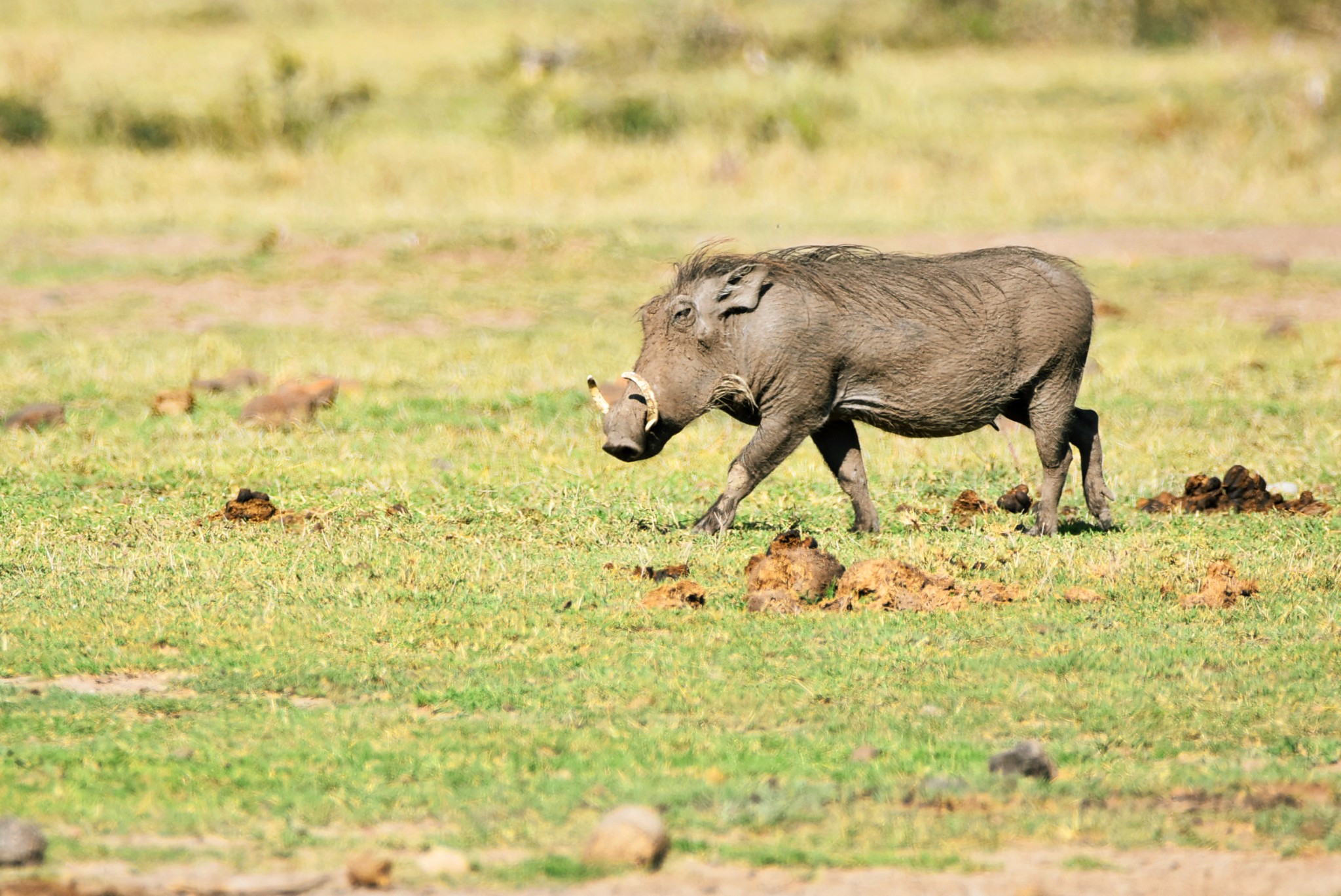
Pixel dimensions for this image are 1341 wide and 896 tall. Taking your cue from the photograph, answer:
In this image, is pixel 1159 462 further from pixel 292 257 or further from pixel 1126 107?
pixel 1126 107

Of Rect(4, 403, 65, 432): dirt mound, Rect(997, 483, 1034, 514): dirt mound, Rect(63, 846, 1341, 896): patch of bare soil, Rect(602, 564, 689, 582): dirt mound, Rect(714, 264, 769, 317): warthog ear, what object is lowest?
Rect(4, 403, 65, 432): dirt mound

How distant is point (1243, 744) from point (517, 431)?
21.0ft

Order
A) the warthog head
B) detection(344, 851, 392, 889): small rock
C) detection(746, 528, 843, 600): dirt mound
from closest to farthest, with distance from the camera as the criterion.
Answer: detection(344, 851, 392, 889): small rock → detection(746, 528, 843, 600): dirt mound → the warthog head

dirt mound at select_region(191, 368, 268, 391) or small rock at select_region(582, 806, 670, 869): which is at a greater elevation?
small rock at select_region(582, 806, 670, 869)

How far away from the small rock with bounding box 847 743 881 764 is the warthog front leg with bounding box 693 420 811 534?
2951 mm

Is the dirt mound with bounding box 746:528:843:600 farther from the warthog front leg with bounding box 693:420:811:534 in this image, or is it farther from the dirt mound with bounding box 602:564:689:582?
the warthog front leg with bounding box 693:420:811:534

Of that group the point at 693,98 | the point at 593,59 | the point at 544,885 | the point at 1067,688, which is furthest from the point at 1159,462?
the point at 593,59

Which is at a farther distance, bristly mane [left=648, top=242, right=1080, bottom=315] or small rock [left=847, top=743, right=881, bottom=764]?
bristly mane [left=648, top=242, right=1080, bottom=315]

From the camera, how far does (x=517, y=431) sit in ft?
36.8

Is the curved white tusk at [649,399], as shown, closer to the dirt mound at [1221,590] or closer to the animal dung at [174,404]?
the dirt mound at [1221,590]

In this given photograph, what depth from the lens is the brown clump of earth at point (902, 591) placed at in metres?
7.04

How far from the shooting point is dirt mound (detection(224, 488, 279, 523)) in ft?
28.4

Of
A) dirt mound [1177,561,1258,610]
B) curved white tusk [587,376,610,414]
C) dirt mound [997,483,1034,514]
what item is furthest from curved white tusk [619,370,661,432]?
dirt mound [1177,561,1258,610]

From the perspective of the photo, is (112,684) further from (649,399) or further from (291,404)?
(291,404)
